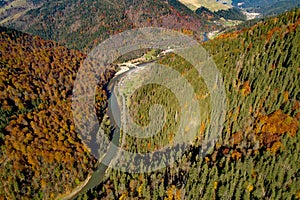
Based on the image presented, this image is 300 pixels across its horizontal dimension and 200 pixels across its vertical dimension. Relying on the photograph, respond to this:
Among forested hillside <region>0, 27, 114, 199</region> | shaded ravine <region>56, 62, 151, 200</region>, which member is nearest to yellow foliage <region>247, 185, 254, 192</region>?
shaded ravine <region>56, 62, 151, 200</region>

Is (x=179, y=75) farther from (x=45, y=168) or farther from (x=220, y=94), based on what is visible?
(x=45, y=168)

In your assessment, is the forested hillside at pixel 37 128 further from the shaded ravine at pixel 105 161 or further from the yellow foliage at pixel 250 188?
the yellow foliage at pixel 250 188

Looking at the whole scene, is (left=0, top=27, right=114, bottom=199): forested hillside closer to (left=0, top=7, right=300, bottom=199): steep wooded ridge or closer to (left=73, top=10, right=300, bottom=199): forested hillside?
(left=0, top=7, right=300, bottom=199): steep wooded ridge

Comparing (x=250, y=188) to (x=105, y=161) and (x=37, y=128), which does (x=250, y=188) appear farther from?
(x=37, y=128)

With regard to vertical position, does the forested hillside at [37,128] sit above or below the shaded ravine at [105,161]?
above

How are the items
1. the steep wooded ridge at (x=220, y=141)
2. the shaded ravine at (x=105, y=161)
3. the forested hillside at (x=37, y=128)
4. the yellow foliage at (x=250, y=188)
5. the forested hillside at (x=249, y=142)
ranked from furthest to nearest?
1. the shaded ravine at (x=105, y=161)
2. the forested hillside at (x=37, y=128)
3. the steep wooded ridge at (x=220, y=141)
4. the forested hillside at (x=249, y=142)
5. the yellow foliage at (x=250, y=188)

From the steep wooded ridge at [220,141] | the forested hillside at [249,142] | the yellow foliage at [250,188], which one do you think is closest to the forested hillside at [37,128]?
the steep wooded ridge at [220,141]

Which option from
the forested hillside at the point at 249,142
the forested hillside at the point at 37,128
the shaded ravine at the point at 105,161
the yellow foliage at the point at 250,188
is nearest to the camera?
the yellow foliage at the point at 250,188

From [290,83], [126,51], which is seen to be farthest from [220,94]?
[126,51]
